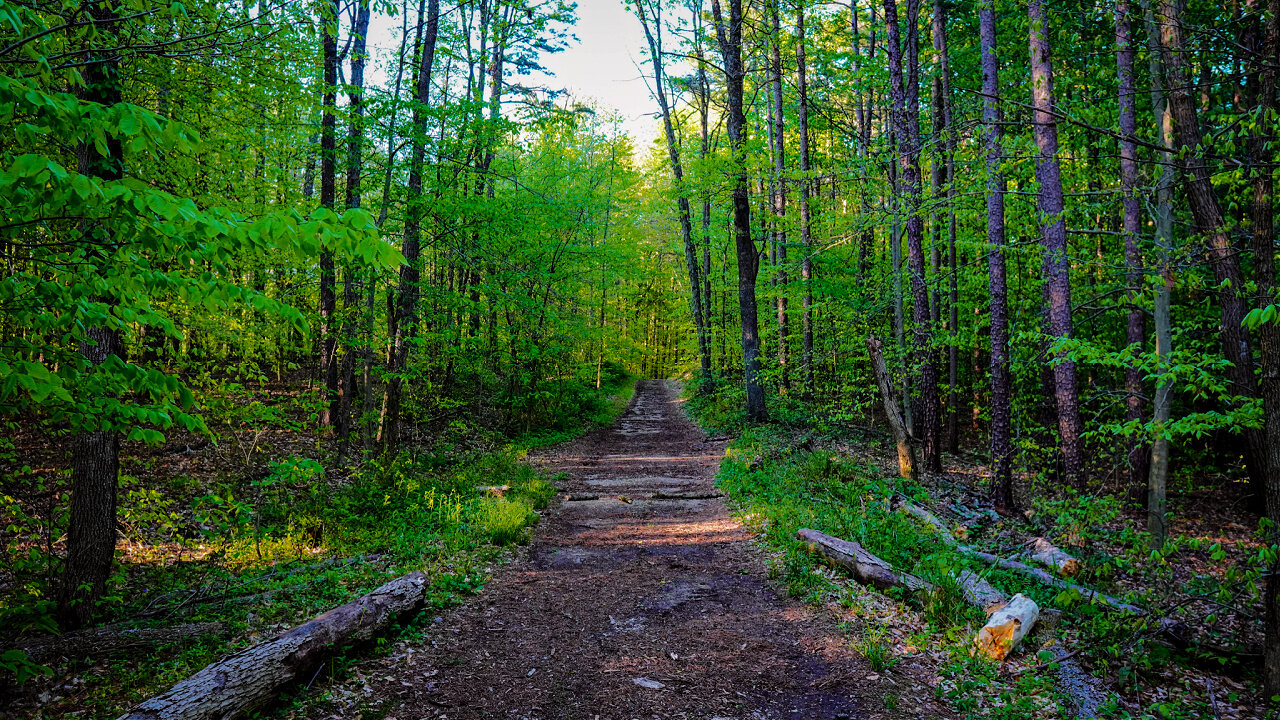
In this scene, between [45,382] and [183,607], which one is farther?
[183,607]

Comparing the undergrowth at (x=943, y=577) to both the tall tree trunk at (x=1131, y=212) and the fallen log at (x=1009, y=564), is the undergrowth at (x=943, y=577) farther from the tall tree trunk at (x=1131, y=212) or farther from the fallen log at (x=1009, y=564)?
the tall tree trunk at (x=1131, y=212)

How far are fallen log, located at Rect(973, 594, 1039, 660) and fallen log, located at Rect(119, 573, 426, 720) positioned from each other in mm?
5188

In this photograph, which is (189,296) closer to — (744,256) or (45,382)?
(45,382)

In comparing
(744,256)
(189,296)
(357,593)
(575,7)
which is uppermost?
(575,7)

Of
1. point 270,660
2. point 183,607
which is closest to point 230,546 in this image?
point 183,607

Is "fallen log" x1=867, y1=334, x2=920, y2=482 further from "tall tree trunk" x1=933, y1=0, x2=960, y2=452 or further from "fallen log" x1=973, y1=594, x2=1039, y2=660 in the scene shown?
"fallen log" x1=973, y1=594, x2=1039, y2=660

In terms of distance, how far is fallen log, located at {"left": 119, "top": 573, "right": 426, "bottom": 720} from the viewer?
364cm

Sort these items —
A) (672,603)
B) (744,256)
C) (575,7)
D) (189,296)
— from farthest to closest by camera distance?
(575,7)
(744,256)
(672,603)
(189,296)

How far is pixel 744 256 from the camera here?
16422 millimetres

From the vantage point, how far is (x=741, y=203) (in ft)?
52.9

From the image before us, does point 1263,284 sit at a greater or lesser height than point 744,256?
lesser

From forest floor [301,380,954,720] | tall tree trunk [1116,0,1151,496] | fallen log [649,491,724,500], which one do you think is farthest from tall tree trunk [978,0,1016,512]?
forest floor [301,380,954,720]

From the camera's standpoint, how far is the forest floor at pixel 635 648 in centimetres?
442

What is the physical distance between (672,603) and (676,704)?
73.3 inches
